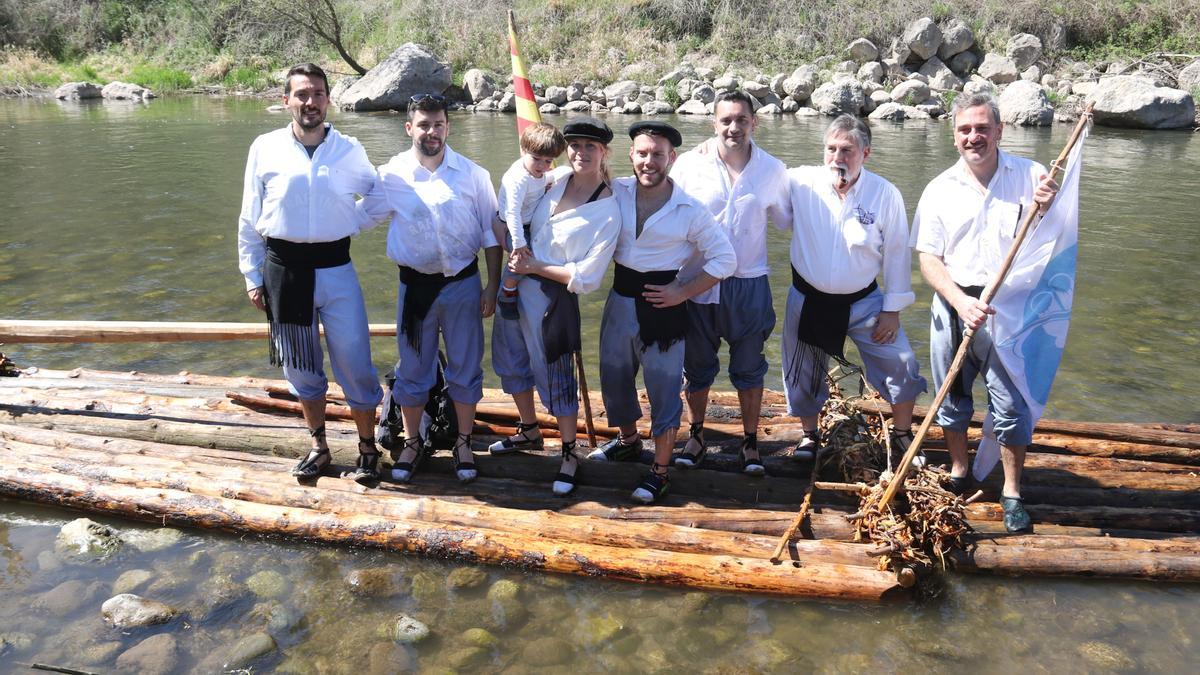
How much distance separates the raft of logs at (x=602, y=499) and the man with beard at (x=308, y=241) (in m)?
0.68

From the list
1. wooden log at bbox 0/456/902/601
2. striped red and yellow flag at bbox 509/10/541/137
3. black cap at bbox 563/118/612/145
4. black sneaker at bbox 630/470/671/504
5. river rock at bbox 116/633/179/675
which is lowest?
river rock at bbox 116/633/179/675

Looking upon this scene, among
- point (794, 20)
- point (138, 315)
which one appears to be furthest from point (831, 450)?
point (794, 20)

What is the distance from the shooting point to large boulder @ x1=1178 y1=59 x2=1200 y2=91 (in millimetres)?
25391

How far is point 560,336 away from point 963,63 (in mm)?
28786

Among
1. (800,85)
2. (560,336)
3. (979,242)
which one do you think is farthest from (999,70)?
(560,336)

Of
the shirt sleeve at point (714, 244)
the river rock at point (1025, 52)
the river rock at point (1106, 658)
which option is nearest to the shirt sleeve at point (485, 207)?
the shirt sleeve at point (714, 244)

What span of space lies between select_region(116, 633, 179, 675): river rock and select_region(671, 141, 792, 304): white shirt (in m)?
3.16

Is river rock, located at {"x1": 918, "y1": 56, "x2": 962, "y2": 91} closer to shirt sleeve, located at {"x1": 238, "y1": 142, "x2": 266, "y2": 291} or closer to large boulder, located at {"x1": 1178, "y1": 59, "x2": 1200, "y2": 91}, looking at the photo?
large boulder, located at {"x1": 1178, "y1": 59, "x2": 1200, "y2": 91}

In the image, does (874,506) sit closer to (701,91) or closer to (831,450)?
(831,450)

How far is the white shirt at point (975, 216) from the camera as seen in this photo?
4.71 metres

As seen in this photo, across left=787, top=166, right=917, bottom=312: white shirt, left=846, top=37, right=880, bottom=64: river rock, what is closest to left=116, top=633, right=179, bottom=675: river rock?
left=787, top=166, right=917, bottom=312: white shirt

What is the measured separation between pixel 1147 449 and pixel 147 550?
19.8 ft

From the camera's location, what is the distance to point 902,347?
16.6 ft

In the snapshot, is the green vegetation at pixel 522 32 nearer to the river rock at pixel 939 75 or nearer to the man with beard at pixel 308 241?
the river rock at pixel 939 75
